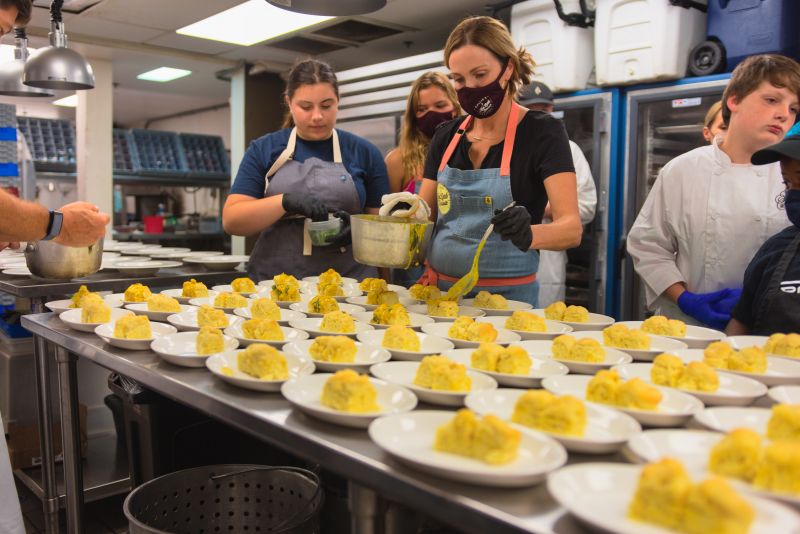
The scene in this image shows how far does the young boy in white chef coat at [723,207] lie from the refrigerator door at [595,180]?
1426mm

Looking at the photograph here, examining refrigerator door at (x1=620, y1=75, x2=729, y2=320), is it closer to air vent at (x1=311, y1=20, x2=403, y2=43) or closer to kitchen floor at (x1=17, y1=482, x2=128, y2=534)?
air vent at (x1=311, y1=20, x2=403, y2=43)

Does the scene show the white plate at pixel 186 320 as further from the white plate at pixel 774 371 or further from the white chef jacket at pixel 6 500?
the white plate at pixel 774 371

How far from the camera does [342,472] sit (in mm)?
1005

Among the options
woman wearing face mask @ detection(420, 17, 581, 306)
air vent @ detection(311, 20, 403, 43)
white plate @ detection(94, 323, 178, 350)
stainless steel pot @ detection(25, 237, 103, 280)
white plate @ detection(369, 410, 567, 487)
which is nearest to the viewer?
white plate @ detection(369, 410, 567, 487)

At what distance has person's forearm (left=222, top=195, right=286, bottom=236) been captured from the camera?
2.71 meters

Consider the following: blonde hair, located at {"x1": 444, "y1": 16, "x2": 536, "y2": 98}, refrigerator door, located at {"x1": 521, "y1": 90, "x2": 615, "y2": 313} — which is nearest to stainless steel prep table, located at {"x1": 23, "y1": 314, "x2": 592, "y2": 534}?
blonde hair, located at {"x1": 444, "y1": 16, "x2": 536, "y2": 98}

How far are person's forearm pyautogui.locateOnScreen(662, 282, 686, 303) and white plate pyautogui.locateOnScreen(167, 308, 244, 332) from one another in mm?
1532

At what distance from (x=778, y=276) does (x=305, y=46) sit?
477 centimetres

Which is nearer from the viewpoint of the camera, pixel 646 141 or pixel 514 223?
pixel 514 223

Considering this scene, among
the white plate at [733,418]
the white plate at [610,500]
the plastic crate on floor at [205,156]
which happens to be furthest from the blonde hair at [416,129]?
the plastic crate on floor at [205,156]

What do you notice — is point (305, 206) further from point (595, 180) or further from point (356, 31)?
point (356, 31)

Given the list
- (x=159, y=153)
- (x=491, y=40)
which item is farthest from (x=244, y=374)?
(x=159, y=153)

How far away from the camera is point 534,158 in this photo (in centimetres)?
222

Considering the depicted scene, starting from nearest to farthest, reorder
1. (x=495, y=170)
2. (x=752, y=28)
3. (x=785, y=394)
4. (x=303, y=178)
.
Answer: (x=785, y=394) < (x=495, y=170) < (x=303, y=178) < (x=752, y=28)
